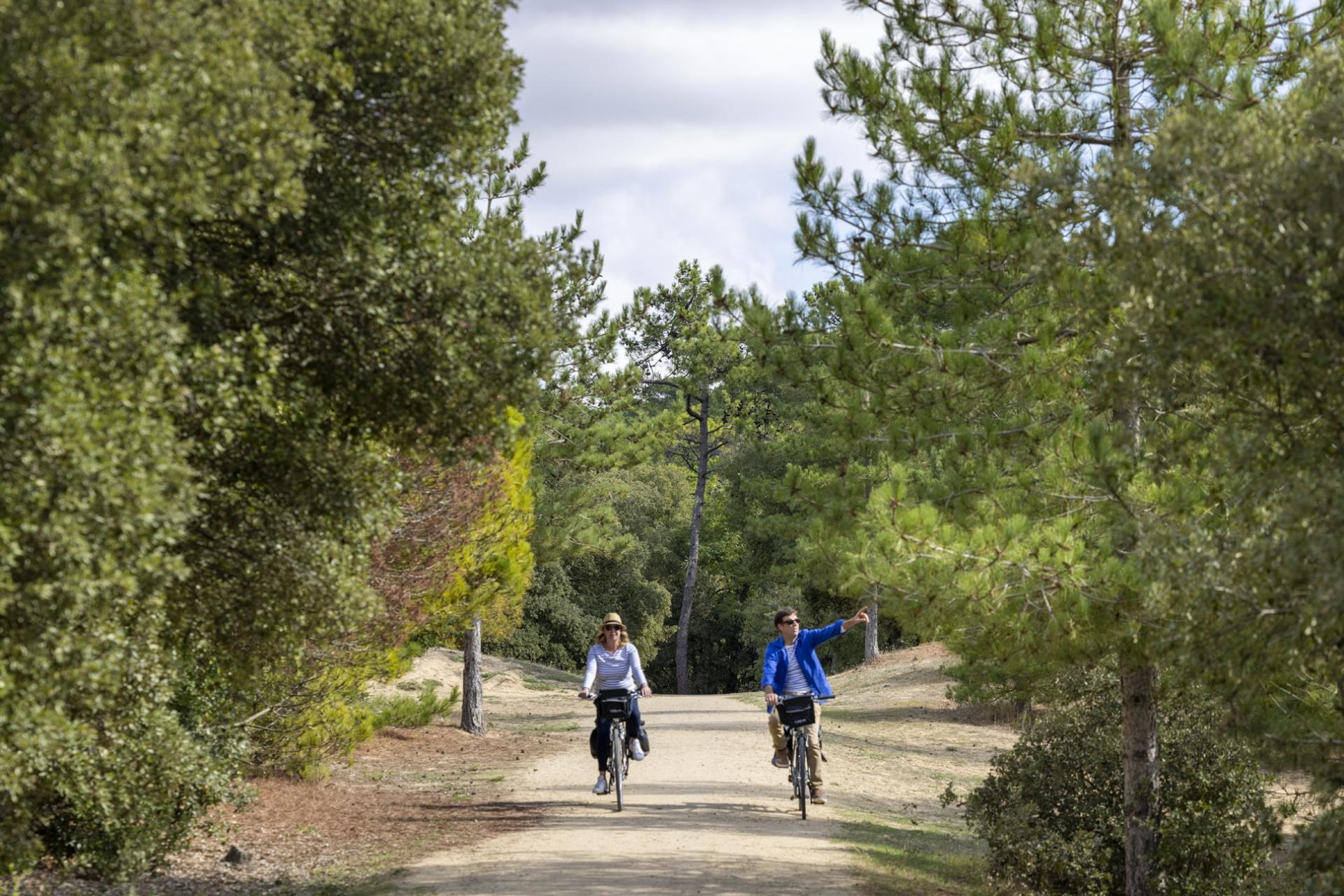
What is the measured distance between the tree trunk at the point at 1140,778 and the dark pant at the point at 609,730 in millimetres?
4490

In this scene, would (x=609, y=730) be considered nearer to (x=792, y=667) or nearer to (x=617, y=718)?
(x=617, y=718)

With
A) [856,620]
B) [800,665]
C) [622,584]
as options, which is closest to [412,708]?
[800,665]

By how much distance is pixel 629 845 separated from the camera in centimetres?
1015

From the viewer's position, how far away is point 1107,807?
10.4m

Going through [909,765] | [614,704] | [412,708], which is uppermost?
[614,704]

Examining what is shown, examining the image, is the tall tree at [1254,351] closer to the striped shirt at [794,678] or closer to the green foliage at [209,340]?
the green foliage at [209,340]

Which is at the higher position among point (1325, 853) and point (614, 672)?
point (614, 672)

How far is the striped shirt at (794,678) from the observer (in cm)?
1159

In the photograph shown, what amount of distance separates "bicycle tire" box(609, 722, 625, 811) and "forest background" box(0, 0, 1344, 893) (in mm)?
2473

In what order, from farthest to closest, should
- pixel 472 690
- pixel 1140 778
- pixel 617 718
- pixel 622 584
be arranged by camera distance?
1. pixel 622 584
2. pixel 472 690
3. pixel 617 718
4. pixel 1140 778

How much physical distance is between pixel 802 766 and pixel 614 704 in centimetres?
190

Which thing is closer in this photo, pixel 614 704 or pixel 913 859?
pixel 913 859

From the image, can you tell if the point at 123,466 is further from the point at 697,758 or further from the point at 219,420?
the point at 697,758

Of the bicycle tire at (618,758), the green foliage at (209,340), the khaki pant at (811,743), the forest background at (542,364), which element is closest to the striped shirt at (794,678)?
the khaki pant at (811,743)
